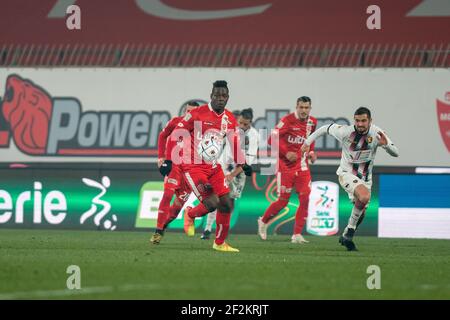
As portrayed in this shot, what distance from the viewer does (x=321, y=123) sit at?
953 inches

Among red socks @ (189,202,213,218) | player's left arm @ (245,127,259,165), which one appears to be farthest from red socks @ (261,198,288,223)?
red socks @ (189,202,213,218)

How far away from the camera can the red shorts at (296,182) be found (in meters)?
19.1

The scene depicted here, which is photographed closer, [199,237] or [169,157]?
[169,157]

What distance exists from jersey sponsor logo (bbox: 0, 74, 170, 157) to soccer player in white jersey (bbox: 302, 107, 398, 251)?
29.7 feet

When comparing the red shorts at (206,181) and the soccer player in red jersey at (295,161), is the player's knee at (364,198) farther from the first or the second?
the soccer player in red jersey at (295,161)

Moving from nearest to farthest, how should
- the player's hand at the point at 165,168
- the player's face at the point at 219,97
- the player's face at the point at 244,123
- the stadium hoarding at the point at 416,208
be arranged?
the player's face at the point at 219,97
the player's hand at the point at 165,168
the player's face at the point at 244,123
the stadium hoarding at the point at 416,208

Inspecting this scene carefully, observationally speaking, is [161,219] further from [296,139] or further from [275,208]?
[296,139]

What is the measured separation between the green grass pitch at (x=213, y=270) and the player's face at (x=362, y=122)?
5.91 feet

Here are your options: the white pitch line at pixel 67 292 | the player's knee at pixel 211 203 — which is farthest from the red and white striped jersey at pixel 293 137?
the white pitch line at pixel 67 292

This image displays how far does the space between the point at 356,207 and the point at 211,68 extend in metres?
8.96

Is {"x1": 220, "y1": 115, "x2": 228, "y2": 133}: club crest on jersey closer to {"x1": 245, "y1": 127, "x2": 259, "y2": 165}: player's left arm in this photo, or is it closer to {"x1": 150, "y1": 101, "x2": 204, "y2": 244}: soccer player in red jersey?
{"x1": 150, "y1": 101, "x2": 204, "y2": 244}: soccer player in red jersey

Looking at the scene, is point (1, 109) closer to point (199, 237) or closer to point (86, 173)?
point (86, 173)
